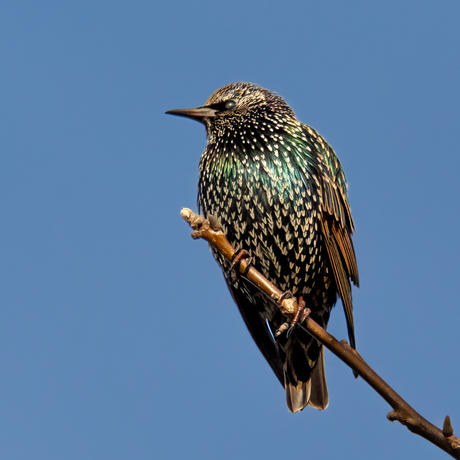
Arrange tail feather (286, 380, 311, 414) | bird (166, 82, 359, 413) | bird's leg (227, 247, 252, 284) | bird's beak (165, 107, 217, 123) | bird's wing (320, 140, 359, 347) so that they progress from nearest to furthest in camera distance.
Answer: bird's leg (227, 247, 252, 284) < bird (166, 82, 359, 413) < bird's wing (320, 140, 359, 347) < tail feather (286, 380, 311, 414) < bird's beak (165, 107, 217, 123)

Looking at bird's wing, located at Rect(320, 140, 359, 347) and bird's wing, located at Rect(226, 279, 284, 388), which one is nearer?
bird's wing, located at Rect(320, 140, 359, 347)

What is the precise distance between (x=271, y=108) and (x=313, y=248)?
1187 mm

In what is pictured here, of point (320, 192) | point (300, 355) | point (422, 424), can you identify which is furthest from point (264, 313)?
point (422, 424)

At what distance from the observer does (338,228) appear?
15.2 feet

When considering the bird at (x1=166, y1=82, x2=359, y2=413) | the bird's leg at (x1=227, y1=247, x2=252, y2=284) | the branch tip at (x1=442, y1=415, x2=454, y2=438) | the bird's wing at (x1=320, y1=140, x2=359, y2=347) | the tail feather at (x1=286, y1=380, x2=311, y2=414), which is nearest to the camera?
the branch tip at (x1=442, y1=415, x2=454, y2=438)

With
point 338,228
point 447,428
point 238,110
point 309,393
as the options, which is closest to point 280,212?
point 338,228

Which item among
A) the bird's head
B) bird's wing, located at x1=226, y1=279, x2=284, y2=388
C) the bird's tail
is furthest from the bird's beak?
the bird's tail

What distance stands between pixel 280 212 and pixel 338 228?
0.58 meters

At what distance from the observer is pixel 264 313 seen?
4.88 m

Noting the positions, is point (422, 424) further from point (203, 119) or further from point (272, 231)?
point (203, 119)

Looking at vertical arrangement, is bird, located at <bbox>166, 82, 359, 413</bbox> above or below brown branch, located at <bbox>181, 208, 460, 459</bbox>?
above

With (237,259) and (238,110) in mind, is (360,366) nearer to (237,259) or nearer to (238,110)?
(237,259)

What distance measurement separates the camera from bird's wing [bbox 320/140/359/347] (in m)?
4.52

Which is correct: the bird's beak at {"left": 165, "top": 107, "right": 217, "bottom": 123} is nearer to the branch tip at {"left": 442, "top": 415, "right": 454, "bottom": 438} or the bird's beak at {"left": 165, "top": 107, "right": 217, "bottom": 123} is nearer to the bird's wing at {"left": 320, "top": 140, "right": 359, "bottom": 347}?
the bird's wing at {"left": 320, "top": 140, "right": 359, "bottom": 347}
